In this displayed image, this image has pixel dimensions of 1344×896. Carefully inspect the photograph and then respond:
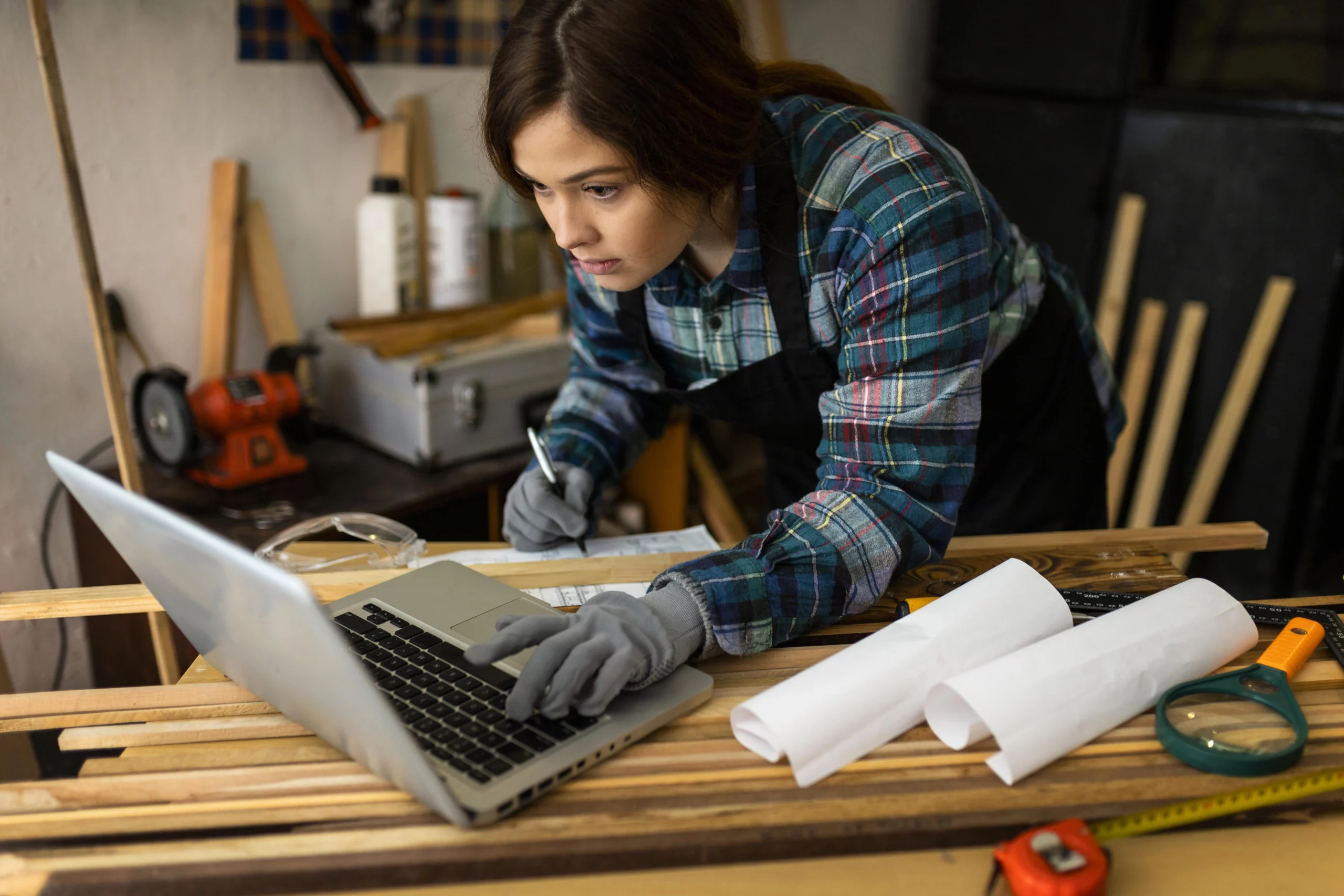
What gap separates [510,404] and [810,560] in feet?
3.48

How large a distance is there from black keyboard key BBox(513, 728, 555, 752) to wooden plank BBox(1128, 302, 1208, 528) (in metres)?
2.04

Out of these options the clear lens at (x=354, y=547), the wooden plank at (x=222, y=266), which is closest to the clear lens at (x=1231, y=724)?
the clear lens at (x=354, y=547)

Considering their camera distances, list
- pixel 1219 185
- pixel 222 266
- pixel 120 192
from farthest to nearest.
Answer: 1. pixel 1219 185
2. pixel 222 266
3. pixel 120 192

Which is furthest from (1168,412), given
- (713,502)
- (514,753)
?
(514,753)

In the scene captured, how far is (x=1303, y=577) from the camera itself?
229 centimetres

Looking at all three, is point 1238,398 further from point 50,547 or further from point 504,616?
point 50,547

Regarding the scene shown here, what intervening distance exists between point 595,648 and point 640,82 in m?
0.48

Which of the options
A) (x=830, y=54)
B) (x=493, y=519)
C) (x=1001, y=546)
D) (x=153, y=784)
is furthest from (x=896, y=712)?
(x=830, y=54)

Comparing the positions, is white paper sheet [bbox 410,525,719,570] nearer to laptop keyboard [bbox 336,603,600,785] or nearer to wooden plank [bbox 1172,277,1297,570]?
laptop keyboard [bbox 336,603,600,785]

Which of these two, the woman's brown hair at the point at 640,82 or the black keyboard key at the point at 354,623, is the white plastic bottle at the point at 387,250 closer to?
the woman's brown hair at the point at 640,82

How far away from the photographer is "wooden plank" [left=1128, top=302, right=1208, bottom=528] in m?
2.35

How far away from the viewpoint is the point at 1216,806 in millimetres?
730

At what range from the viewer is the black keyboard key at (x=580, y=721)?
79cm

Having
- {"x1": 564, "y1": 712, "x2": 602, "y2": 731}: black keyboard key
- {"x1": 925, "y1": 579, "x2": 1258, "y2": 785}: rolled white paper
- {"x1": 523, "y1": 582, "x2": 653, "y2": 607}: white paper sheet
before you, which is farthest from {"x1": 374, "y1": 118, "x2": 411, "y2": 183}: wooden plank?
{"x1": 925, "y1": 579, "x2": 1258, "y2": 785}: rolled white paper
